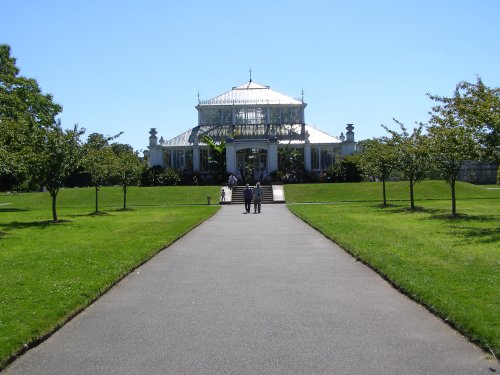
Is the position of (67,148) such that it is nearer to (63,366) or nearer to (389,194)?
(63,366)

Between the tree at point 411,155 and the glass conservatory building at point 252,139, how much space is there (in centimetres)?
2179

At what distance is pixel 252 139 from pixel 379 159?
71.8 ft

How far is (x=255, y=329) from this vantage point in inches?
270

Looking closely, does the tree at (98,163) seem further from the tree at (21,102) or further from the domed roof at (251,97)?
the domed roof at (251,97)

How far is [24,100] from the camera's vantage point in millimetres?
39312

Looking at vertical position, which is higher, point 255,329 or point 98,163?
point 98,163

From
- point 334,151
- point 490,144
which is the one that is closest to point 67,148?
point 490,144

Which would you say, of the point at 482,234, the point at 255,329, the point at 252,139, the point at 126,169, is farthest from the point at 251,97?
the point at 255,329

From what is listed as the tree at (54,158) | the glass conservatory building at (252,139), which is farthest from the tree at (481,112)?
the glass conservatory building at (252,139)

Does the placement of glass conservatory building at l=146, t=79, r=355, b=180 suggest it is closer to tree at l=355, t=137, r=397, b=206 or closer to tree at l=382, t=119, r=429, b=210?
tree at l=355, t=137, r=397, b=206

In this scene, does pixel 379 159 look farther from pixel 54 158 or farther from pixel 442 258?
pixel 442 258

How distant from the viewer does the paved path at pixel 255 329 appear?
5.61 metres

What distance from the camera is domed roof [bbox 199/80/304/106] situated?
5706cm

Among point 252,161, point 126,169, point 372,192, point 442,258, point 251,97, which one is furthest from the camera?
point 251,97
